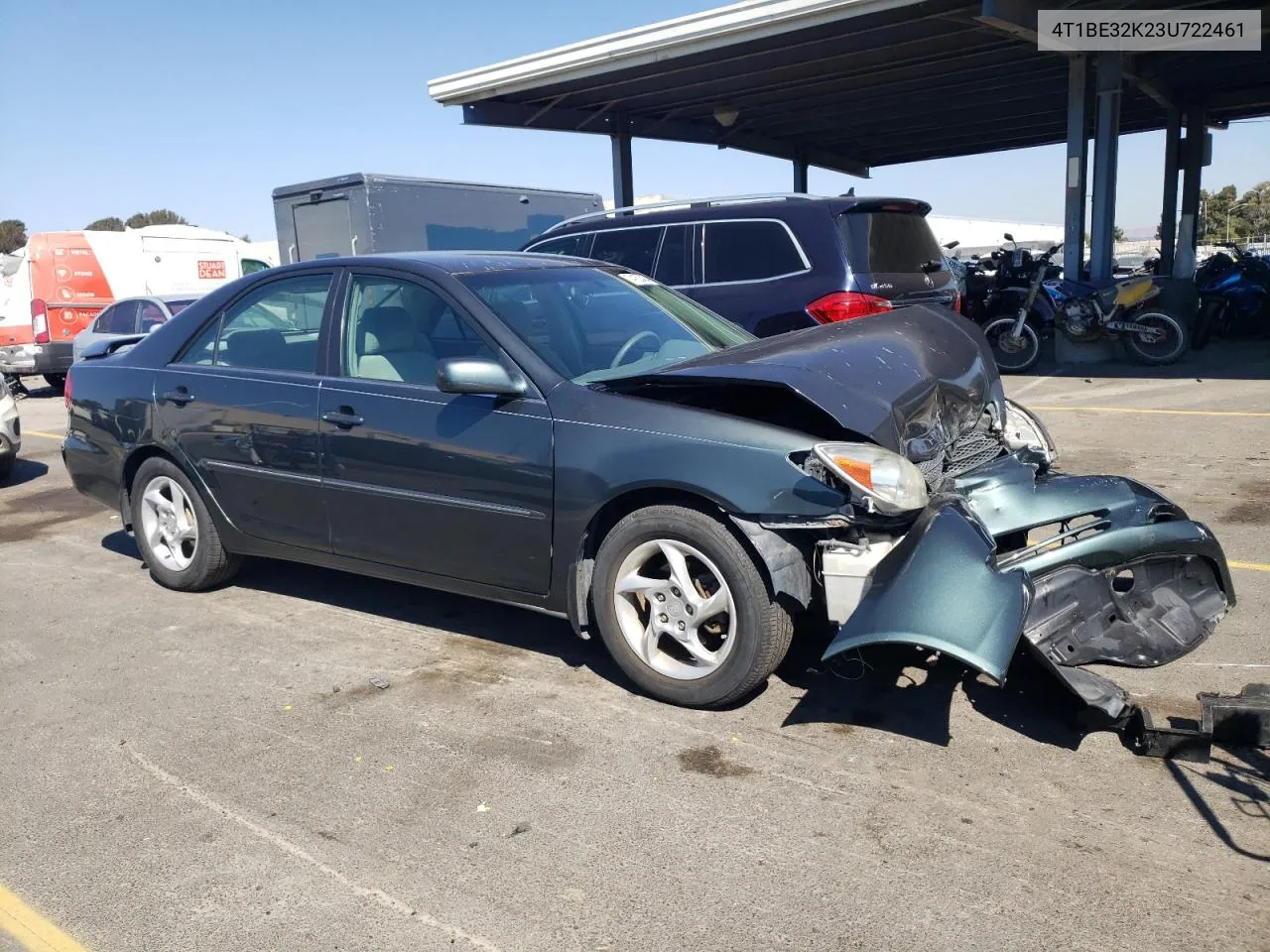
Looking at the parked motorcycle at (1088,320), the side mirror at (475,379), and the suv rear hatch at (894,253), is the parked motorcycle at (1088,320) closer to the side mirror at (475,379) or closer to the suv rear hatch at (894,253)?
the suv rear hatch at (894,253)

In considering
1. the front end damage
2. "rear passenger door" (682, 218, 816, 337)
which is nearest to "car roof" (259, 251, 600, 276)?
the front end damage

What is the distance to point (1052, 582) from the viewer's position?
11.7 feet

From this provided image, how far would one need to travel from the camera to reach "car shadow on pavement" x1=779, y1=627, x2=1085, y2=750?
3.60m

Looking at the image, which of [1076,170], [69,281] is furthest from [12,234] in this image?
[1076,170]

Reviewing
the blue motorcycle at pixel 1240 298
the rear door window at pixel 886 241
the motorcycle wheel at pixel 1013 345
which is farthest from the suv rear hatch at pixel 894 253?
the blue motorcycle at pixel 1240 298

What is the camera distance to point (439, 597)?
5.29 m

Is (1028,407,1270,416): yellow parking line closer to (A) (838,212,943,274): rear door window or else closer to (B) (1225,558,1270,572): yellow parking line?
(A) (838,212,943,274): rear door window

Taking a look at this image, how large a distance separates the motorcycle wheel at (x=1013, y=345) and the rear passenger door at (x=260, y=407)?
10.1 metres

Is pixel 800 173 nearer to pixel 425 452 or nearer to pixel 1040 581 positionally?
pixel 425 452

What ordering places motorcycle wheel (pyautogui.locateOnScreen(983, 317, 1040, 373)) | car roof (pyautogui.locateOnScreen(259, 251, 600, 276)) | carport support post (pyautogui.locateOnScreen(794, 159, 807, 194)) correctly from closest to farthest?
car roof (pyautogui.locateOnScreen(259, 251, 600, 276)) → motorcycle wheel (pyautogui.locateOnScreen(983, 317, 1040, 373)) → carport support post (pyautogui.locateOnScreen(794, 159, 807, 194))

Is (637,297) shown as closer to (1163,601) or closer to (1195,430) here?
(1163,601)

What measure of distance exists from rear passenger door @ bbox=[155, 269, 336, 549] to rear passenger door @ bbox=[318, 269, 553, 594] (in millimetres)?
157

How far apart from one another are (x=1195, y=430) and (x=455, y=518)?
6.98 meters

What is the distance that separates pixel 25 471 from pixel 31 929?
8254 millimetres
